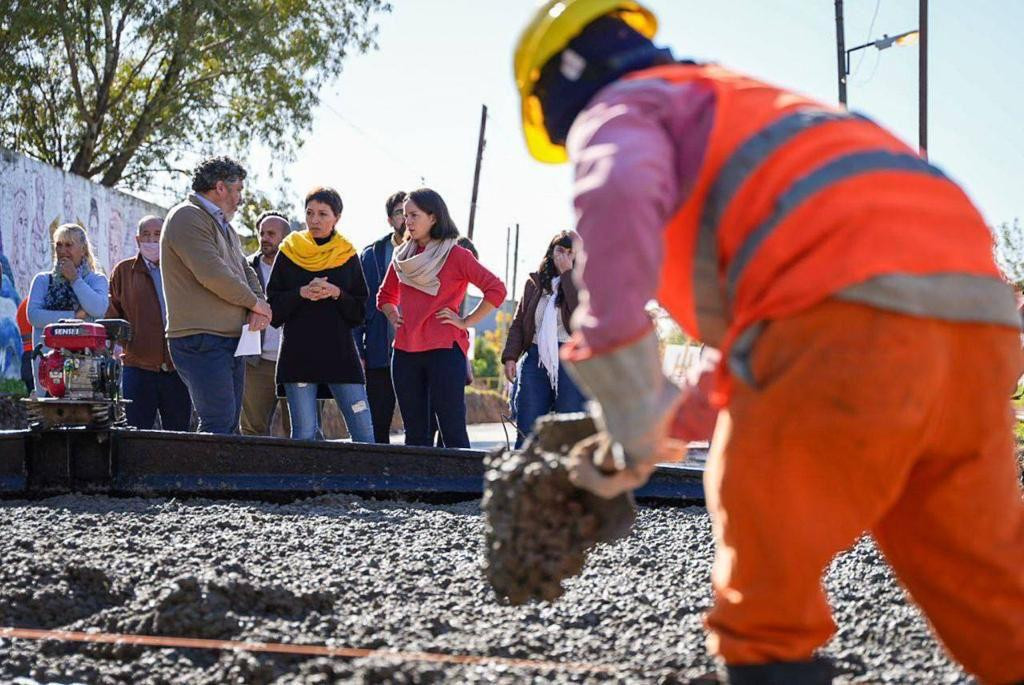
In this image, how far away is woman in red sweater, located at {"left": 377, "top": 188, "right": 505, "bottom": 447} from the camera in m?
7.09

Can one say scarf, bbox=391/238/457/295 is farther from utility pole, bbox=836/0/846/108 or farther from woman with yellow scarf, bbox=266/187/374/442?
utility pole, bbox=836/0/846/108

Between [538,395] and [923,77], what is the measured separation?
18.7m

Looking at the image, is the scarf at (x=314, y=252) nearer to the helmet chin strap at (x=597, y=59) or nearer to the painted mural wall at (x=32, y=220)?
the helmet chin strap at (x=597, y=59)

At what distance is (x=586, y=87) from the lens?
2275mm

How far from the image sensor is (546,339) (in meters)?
8.20

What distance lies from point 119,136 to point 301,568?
988 inches

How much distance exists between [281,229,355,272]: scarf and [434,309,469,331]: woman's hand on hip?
0.62 m

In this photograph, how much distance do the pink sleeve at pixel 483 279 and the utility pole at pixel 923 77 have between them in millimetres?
18164

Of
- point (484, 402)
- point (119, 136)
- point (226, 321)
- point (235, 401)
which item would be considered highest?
point (119, 136)

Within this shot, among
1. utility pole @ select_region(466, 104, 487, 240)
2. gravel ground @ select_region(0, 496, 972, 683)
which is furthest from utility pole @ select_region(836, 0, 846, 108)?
gravel ground @ select_region(0, 496, 972, 683)

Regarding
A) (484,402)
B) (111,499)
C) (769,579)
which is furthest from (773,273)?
(484,402)

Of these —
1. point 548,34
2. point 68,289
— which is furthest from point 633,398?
point 68,289

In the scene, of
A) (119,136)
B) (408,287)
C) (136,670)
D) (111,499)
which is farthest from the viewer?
(119,136)

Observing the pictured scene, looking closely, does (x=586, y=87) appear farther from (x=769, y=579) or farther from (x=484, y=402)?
(x=484, y=402)
